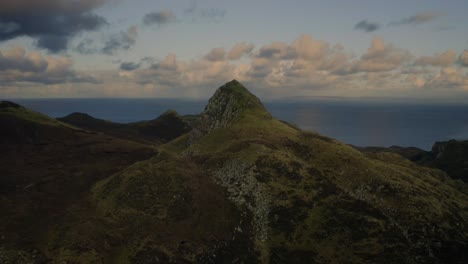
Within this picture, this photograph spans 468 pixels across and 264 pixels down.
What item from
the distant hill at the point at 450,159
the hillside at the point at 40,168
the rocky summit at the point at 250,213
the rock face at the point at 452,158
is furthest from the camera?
the distant hill at the point at 450,159

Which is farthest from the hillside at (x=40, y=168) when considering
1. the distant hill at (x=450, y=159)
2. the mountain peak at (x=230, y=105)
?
the distant hill at (x=450, y=159)

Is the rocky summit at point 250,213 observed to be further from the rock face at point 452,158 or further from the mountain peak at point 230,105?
the rock face at point 452,158

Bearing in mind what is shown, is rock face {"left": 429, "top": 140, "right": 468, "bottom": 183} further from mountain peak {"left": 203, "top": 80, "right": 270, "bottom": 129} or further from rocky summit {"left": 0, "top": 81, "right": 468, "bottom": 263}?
mountain peak {"left": 203, "top": 80, "right": 270, "bottom": 129}

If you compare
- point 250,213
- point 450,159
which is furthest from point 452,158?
point 250,213

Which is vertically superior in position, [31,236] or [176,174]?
[176,174]

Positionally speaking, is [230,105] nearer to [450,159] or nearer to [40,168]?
[40,168]

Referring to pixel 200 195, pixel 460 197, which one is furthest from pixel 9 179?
pixel 460 197

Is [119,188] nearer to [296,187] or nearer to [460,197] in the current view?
[296,187]
